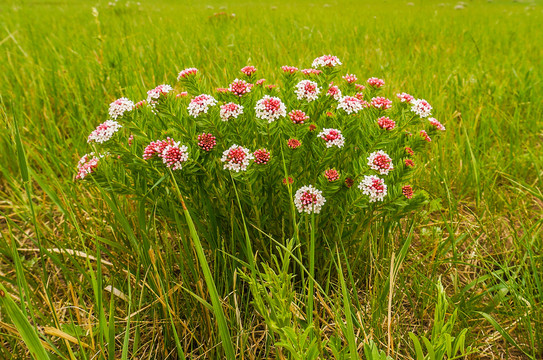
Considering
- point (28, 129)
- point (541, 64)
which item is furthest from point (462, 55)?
point (28, 129)

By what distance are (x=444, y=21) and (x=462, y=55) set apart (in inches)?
124

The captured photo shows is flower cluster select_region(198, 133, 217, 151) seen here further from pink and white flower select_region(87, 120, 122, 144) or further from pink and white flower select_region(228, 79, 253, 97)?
pink and white flower select_region(87, 120, 122, 144)

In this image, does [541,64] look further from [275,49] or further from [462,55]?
[275,49]

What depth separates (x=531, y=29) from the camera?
6586mm

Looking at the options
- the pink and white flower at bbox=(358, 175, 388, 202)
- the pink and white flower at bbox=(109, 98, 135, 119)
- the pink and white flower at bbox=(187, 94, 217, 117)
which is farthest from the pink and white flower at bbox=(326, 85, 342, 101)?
the pink and white flower at bbox=(109, 98, 135, 119)

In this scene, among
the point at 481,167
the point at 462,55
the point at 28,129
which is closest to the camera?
the point at 481,167

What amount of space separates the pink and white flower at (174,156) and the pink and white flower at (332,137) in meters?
0.55

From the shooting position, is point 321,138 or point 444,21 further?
point 444,21

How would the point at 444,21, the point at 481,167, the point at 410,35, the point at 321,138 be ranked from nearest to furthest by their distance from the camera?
the point at 321,138 → the point at 481,167 → the point at 410,35 → the point at 444,21

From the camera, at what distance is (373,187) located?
1.40m

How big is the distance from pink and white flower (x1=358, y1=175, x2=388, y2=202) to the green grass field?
1.13 feet

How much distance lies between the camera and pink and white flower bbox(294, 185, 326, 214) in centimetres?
143

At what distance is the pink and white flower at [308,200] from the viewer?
1.43 metres

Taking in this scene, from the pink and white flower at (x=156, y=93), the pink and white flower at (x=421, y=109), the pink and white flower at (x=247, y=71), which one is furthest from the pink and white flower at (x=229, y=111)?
the pink and white flower at (x=421, y=109)
